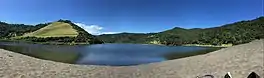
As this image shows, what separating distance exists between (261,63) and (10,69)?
678 inches

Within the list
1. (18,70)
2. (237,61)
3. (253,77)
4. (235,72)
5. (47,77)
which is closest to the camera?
(253,77)

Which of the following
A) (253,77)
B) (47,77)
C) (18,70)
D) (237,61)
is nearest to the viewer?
(253,77)

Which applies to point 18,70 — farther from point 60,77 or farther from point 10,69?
point 60,77

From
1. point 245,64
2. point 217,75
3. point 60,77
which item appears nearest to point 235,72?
point 217,75

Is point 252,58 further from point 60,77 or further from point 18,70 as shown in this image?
point 18,70

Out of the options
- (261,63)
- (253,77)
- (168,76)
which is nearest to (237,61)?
(261,63)

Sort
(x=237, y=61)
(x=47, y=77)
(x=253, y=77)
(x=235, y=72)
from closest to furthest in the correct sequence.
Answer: (x=253, y=77) → (x=235, y=72) → (x=47, y=77) → (x=237, y=61)

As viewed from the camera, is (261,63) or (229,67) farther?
(229,67)

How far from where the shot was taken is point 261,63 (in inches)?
781

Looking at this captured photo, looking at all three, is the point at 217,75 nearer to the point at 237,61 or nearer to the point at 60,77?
the point at 237,61

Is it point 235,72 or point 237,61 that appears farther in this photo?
point 237,61

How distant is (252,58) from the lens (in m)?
22.6

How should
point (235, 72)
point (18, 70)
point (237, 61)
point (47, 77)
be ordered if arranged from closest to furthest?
point (235, 72), point (47, 77), point (18, 70), point (237, 61)

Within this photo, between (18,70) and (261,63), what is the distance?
16.7 metres
